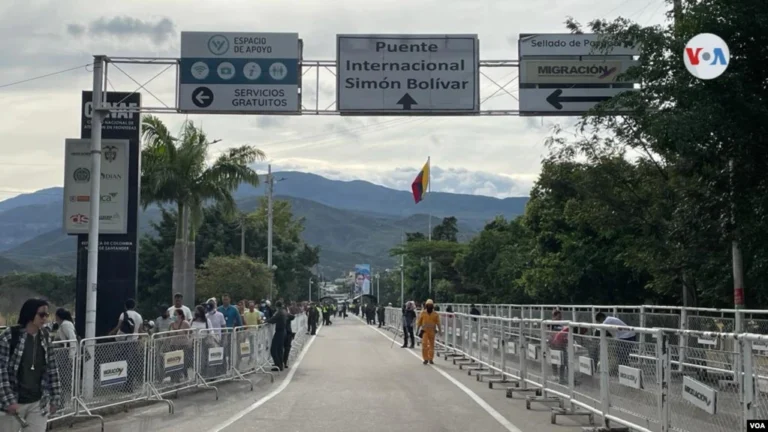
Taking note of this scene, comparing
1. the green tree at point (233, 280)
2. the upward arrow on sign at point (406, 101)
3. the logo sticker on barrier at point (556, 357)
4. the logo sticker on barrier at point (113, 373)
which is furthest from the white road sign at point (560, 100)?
the green tree at point (233, 280)

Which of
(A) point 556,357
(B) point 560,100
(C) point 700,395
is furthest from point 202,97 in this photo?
(C) point 700,395

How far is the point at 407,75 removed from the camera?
19.6 m

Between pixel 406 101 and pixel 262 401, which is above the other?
pixel 406 101

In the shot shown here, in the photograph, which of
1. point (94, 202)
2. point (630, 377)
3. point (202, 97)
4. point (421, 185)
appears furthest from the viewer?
point (421, 185)

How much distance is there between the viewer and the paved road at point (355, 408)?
12.7 metres

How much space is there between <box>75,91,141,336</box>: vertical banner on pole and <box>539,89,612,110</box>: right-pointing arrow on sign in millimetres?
9833

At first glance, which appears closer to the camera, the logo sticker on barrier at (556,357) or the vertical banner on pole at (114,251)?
the logo sticker on barrier at (556,357)

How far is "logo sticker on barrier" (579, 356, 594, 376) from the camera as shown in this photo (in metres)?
12.8

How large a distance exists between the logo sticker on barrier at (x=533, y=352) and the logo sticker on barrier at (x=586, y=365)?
2.97 metres

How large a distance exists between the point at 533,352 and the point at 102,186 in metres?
10.4

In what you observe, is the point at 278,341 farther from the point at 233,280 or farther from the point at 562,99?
the point at 233,280

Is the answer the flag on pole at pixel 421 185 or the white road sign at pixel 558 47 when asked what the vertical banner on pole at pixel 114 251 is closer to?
the white road sign at pixel 558 47

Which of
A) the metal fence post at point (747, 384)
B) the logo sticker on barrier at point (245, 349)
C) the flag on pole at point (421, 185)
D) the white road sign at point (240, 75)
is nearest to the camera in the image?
the metal fence post at point (747, 384)

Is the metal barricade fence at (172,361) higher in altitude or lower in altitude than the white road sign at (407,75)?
lower
